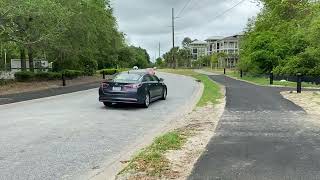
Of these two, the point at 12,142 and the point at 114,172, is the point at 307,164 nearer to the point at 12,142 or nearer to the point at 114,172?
the point at 114,172

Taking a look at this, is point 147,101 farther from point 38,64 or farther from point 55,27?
point 38,64

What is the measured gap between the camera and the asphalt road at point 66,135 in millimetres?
7906

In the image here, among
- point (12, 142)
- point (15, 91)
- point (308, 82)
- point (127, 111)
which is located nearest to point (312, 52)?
point (308, 82)

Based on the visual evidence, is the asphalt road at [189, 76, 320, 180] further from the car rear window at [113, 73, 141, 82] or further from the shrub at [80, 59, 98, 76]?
the shrub at [80, 59, 98, 76]

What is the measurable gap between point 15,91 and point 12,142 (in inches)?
719

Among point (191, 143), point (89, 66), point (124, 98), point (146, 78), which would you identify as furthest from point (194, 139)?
point (89, 66)

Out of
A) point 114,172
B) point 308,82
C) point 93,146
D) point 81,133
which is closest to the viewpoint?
point 114,172

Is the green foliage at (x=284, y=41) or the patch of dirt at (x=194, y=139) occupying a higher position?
the green foliage at (x=284, y=41)

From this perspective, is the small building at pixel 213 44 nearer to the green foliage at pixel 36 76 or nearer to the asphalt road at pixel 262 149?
the green foliage at pixel 36 76

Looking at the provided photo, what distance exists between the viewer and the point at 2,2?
26500mm

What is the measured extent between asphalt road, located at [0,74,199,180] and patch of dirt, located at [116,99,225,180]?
2.85 feet

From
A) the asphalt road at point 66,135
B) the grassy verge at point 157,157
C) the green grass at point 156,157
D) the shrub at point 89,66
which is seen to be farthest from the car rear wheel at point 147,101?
the shrub at point 89,66

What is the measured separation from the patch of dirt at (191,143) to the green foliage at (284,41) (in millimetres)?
21978

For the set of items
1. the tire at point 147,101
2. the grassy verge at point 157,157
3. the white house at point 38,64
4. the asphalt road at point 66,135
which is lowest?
the asphalt road at point 66,135
